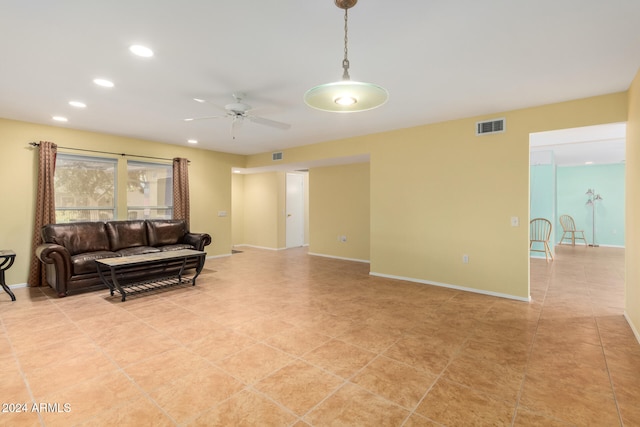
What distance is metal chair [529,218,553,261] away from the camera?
22.7 feet

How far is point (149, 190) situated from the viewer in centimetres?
622

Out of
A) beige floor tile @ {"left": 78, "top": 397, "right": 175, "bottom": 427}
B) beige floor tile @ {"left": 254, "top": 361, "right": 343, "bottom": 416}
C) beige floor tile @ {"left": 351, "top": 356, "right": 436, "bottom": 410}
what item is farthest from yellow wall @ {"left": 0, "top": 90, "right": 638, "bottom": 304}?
beige floor tile @ {"left": 78, "top": 397, "right": 175, "bottom": 427}

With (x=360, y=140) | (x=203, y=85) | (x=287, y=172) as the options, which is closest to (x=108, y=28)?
(x=203, y=85)

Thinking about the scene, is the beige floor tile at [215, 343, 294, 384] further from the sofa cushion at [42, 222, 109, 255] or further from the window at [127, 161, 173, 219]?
the window at [127, 161, 173, 219]

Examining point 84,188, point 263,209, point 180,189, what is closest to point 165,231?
point 180,189

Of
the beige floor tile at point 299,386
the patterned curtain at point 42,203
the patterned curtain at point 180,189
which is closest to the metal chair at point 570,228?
the beige floor tile at point 299,386

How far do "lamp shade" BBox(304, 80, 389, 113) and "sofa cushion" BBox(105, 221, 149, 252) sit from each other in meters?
4.74

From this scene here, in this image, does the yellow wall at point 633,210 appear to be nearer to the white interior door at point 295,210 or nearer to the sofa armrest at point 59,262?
the sofa armrest at point 59,262

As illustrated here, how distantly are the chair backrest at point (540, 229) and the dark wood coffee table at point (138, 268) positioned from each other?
7239mm

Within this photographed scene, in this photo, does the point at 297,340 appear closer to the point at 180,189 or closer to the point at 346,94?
the point at 346,94

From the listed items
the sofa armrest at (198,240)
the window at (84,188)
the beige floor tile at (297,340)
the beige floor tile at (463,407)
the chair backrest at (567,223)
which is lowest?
the beige floor tile at (463,407)

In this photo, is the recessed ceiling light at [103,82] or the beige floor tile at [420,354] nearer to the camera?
the beige floor tile at [420,354]

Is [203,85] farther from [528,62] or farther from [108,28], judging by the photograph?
[528,62]

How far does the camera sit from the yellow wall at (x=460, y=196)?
13.0ft
